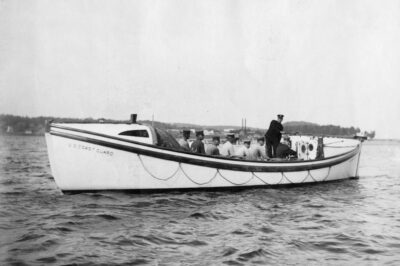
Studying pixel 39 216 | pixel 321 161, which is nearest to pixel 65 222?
pixel 39 216

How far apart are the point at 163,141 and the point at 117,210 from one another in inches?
126

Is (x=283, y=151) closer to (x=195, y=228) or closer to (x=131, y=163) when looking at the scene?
(x=131, y=163)

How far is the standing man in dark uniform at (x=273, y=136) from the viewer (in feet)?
50.0

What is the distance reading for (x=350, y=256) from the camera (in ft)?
23.9

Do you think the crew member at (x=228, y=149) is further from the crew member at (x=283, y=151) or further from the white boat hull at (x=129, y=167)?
the crew member at (x=283, y=151)

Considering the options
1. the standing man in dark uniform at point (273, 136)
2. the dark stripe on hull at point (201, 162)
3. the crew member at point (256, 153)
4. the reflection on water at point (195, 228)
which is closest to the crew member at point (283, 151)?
the standing man in dark uniform at point (273, 136)

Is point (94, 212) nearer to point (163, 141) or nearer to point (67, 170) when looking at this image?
point (67, 170)

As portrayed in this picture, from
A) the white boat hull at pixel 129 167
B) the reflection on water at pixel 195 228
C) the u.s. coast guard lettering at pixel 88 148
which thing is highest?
the u.s. coast guard lettering at pixel 88 148

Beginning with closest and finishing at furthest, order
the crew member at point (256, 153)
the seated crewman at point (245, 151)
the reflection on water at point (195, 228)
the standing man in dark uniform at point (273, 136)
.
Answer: the reflection on water at point (195, 228), the crew member at point (256, 153), the seated crewman at point (245, 151), the standing man in dark uniform at point (273, 136)

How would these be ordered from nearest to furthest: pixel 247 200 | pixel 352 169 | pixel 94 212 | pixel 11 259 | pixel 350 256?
pixel 11 259 < pixel 350 256 < pixel 94 212 < pixel 247 200 < pixel 352 169

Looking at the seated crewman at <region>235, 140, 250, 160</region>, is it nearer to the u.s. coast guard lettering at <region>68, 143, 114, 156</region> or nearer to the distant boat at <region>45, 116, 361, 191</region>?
the distant boat at <region>45, 116, 361, 191</region>

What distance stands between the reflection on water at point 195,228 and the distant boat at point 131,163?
40 cm

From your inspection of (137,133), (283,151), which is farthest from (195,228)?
(283,151)

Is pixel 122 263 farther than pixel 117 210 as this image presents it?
No
